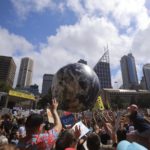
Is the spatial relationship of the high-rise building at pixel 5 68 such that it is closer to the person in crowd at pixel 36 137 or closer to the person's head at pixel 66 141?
the person in crowd at pixel 36 137

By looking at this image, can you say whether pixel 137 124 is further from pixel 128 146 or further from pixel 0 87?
pixel 0 87

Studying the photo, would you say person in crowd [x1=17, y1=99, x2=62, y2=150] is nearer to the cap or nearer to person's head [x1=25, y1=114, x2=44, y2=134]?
person's head [x1=25, y1=114, x2=44, y2=134]

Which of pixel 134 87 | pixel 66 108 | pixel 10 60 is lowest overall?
pixel 66 108

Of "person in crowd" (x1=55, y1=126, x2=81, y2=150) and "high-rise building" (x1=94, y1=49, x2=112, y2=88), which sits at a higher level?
"high-rise building" (x1=94, y1=49, x2=112, y2=88)

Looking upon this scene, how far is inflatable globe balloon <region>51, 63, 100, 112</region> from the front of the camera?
5.88 m

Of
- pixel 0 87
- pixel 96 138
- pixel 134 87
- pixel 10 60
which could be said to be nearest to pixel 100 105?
pixel 96 138

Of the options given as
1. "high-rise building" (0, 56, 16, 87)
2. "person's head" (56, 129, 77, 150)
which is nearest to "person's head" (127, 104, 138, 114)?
"person's head" (56, 129, 77, 150)

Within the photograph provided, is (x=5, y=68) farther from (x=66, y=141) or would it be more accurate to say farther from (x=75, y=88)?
(x=66, y=141)

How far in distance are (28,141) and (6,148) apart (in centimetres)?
67

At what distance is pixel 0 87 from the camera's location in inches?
3260

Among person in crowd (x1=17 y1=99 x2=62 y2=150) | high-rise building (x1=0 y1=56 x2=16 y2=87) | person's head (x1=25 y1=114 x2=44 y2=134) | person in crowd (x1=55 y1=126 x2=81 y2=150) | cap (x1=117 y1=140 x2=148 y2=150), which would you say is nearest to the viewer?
cap (x1=117 y1=140 x2=148 y2=150)

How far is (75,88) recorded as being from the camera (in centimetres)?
591

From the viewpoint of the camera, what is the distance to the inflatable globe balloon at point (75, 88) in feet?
19.3

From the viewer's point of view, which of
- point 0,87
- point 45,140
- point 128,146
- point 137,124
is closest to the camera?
point 128,146
